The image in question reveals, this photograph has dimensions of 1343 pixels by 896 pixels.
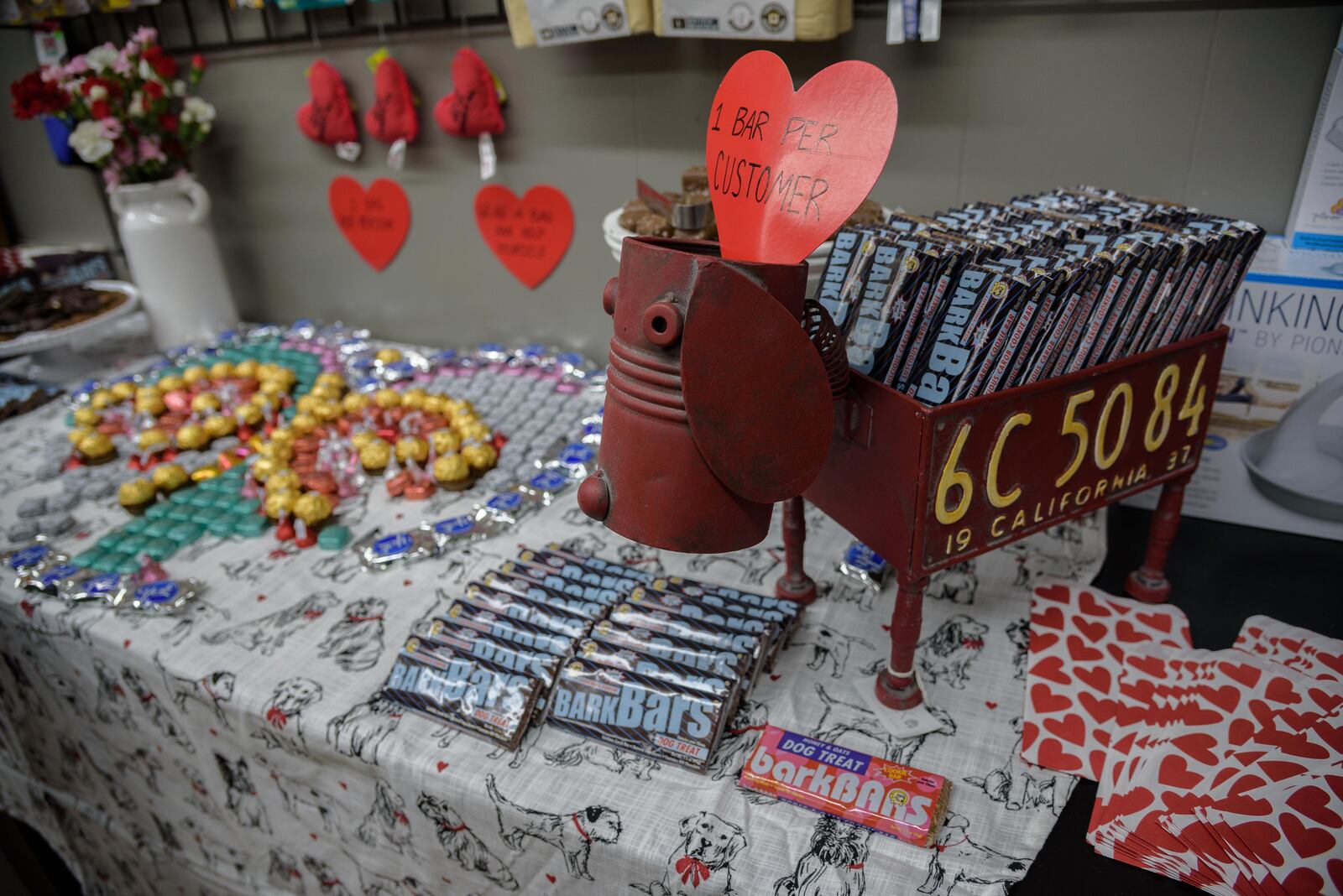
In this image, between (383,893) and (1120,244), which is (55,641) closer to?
(383,893)

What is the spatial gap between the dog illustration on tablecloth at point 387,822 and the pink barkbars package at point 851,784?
35 centimetres

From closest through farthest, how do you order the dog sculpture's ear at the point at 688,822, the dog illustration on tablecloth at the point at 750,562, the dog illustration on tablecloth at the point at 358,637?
the dog sculpture's ear at the point at 688,822 < the dog illustration on tablecloth at the point at 358,637 < the dog illustration on tablecloth at the point at 750,562

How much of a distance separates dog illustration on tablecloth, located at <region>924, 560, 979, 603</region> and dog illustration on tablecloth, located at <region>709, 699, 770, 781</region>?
276mm

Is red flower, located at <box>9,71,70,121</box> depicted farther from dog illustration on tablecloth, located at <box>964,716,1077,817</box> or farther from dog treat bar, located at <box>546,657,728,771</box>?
dog illustration on tablecloth, located at <box>964,716,1077,817</box>

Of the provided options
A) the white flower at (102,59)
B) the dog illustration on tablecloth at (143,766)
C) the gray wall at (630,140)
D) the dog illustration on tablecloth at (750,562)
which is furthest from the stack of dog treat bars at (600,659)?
the white flower at (102,59)

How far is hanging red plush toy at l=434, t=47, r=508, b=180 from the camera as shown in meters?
1.48

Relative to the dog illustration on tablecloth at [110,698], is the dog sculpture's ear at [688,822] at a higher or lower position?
higher

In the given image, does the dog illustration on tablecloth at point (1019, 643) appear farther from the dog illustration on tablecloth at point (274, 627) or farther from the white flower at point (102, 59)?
the white flower at point (102, 59)

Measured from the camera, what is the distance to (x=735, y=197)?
2.15ft

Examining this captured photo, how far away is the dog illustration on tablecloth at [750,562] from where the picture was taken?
1020 mm

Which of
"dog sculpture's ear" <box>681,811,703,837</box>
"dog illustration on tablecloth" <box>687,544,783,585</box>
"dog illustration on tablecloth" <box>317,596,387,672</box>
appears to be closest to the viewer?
"dog sculpture's ear" <box>681,811,703,837</box>

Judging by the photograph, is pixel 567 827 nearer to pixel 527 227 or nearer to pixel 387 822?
pixel 387 822

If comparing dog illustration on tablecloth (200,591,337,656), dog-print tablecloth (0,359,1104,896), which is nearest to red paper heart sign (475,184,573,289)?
dog-print tablecloth (0,359,1104,896)

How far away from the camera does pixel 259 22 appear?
1.72 metres
